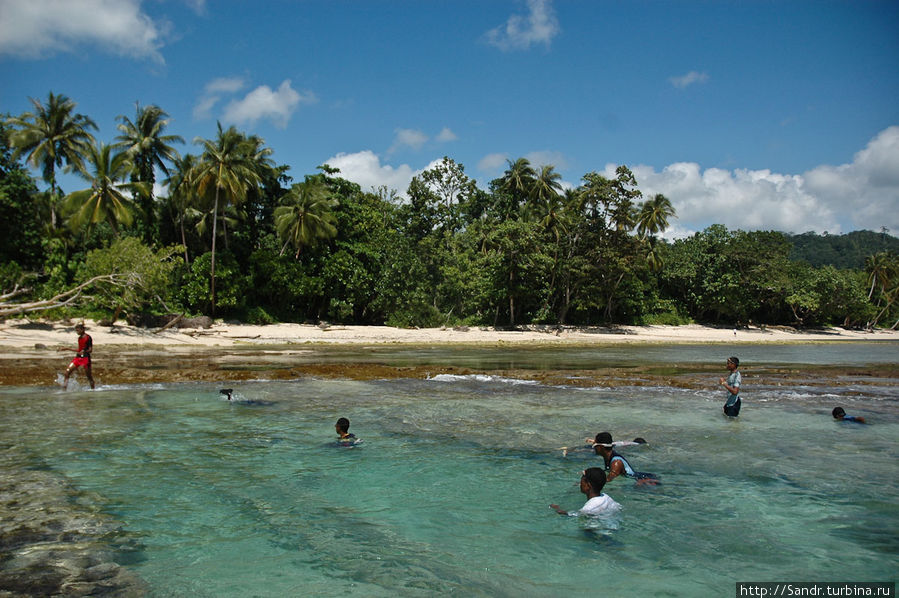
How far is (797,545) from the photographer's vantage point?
6.71 meters

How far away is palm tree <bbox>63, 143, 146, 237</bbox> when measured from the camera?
34719 mm

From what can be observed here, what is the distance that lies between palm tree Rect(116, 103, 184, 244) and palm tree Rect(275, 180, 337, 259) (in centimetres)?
861

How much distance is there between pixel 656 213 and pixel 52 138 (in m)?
51.6

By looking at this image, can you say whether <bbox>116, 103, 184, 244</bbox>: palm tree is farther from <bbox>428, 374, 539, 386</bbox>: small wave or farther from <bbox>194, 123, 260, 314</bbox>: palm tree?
<bbox>428, 374, 539, 386</bbox>: small wave

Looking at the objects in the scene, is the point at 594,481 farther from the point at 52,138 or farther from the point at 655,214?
the point at 655,214

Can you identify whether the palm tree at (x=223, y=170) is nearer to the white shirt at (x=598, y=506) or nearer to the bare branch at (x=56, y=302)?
the bare branch at (x=56, y=302)

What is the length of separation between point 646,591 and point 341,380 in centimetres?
1536

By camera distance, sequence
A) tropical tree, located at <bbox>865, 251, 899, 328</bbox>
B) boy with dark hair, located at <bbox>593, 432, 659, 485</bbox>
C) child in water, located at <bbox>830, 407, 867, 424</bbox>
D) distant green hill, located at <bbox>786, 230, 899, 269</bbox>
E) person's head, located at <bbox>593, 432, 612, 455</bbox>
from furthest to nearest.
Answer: distant green hill, located at <bbox>786, 230, 899, 269</bbox> < tropical tree, located at <bbox>865, 251, 899, 328</bbox> < child in water, located at <bbox>830, 407, 867, 424</bbox> < person's head, located at <bbox>593, 432, 612, 455</bbox> < boy with dark hair, located at <bbox>593, 432, 659, 485</bbox>

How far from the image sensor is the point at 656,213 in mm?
58406

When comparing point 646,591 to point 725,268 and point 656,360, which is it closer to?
point 656,360

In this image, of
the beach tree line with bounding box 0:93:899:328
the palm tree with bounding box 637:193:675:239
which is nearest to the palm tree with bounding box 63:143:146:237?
the beach tree line with bounding box 0:93:899:328

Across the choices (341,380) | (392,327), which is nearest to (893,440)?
(341,380)

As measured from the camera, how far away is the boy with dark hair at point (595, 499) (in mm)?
7426

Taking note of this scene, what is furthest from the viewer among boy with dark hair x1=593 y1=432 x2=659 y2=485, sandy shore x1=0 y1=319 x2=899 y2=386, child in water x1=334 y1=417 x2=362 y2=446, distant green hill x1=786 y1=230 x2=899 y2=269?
distant green hill x1=786 y1=230 x2=899 y2=269
